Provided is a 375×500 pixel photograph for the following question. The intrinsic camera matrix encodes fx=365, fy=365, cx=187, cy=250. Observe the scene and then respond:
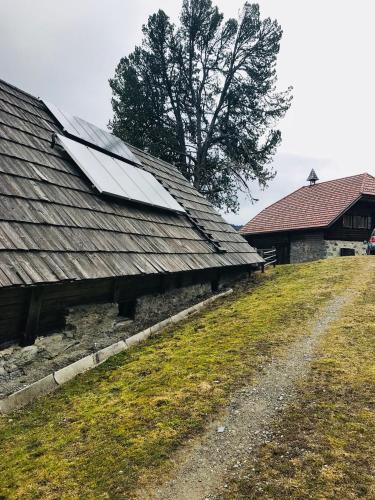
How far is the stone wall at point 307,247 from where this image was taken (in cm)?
2290

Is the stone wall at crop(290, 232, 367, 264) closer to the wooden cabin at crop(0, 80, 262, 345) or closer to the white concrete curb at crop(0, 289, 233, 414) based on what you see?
the wooden cabin at crop(0, 80, 262, 345)

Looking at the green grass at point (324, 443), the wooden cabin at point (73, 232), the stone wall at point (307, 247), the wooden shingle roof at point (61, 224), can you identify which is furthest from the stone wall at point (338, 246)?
the green grass at point (324, 443)

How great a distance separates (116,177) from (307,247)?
1708 centimetres

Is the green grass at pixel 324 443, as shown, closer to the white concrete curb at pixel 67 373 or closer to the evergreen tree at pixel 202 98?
the white concrete curb at pixel 67 373

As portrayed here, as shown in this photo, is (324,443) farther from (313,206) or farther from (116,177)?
(313,206)

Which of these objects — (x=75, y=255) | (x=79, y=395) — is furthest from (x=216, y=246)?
(x=79, y=395)

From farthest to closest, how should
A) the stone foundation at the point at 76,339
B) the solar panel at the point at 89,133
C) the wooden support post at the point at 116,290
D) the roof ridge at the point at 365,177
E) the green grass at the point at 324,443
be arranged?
the roof ridge at the point at 365,177, the solar panel at the point at 89,133, the wooden support post at the point at 116,290, the stone foundation at the point at 76,339, the green grass at the point at 324,443

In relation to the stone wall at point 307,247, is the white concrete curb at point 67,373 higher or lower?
lower

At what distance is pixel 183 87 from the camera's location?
85.1 ft

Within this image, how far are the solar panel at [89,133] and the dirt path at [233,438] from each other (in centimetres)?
794

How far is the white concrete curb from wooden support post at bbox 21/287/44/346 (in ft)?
2.16

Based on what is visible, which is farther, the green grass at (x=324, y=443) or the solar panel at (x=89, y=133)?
the solar panel at (x=89, y=133)

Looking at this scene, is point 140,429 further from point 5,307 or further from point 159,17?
point 159,17

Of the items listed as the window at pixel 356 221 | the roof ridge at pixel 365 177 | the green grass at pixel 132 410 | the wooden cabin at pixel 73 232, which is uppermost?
the roof ridge at pixel 365 177
